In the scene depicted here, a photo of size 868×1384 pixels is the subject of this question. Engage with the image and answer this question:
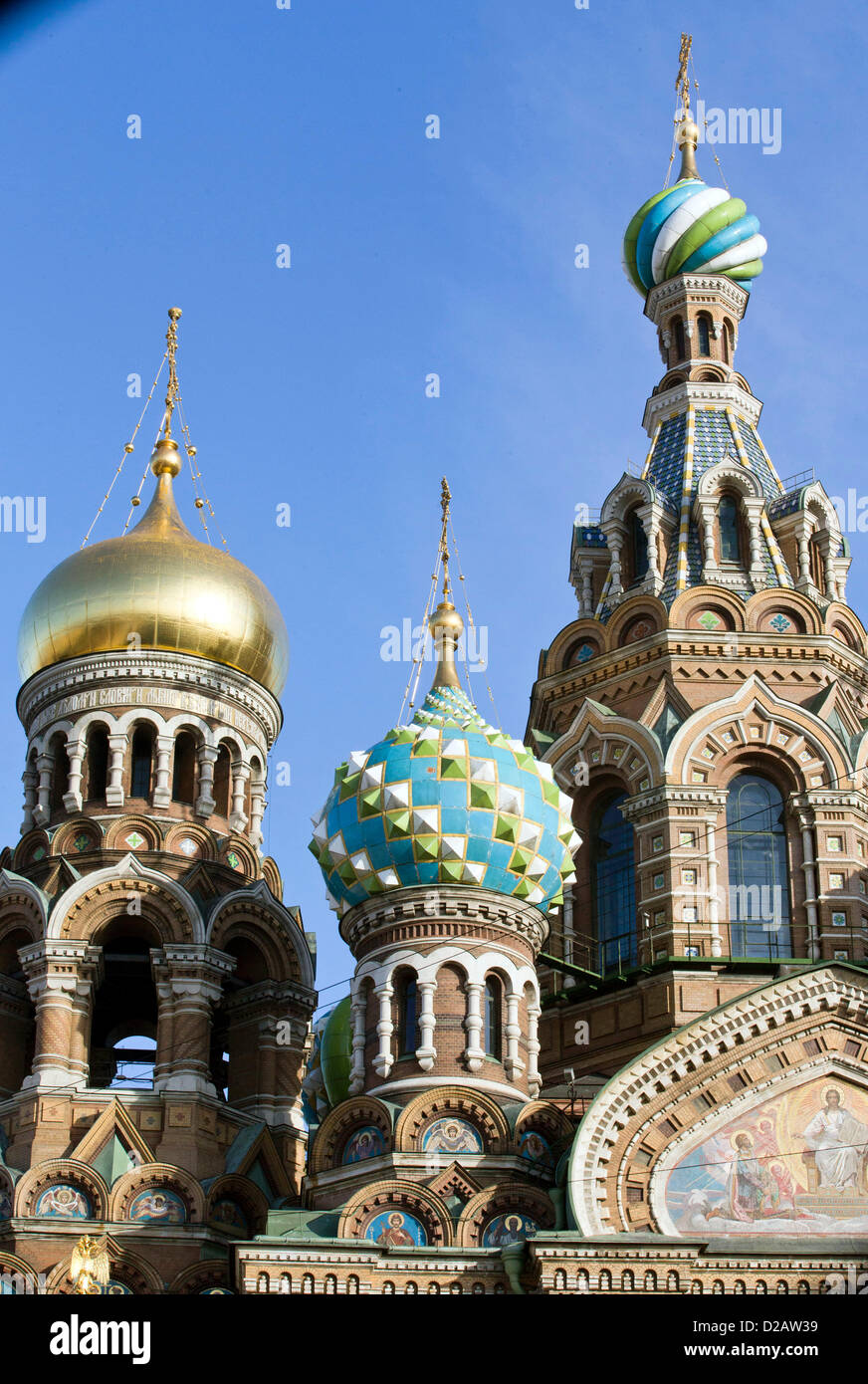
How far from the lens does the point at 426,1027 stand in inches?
856

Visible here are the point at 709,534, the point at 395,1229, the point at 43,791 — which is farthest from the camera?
the point at 709,534

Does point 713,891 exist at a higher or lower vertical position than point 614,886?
lower

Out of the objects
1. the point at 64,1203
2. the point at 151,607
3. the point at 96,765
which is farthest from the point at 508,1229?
the point at 151,607

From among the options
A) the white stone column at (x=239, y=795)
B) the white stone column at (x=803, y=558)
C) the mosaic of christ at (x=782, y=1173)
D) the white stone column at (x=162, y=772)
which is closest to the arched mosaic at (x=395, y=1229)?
the mosaic of christ at (x=782, y=1173)

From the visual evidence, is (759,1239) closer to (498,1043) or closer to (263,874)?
(498,1043)

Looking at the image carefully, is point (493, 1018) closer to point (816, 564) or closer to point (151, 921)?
point (151, 921)

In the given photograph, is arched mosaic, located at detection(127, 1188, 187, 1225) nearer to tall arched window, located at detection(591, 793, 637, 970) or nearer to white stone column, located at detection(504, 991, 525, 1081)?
white stone column, located at detection(504, 991, 525, 1081)

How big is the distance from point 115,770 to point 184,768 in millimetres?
1068

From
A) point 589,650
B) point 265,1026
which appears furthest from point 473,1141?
point 589,650

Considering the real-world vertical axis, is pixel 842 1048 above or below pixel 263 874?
below

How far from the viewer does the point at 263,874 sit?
2656cm

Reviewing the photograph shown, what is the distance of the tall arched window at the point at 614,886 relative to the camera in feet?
80.5

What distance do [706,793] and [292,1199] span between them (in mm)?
Result: 6088
